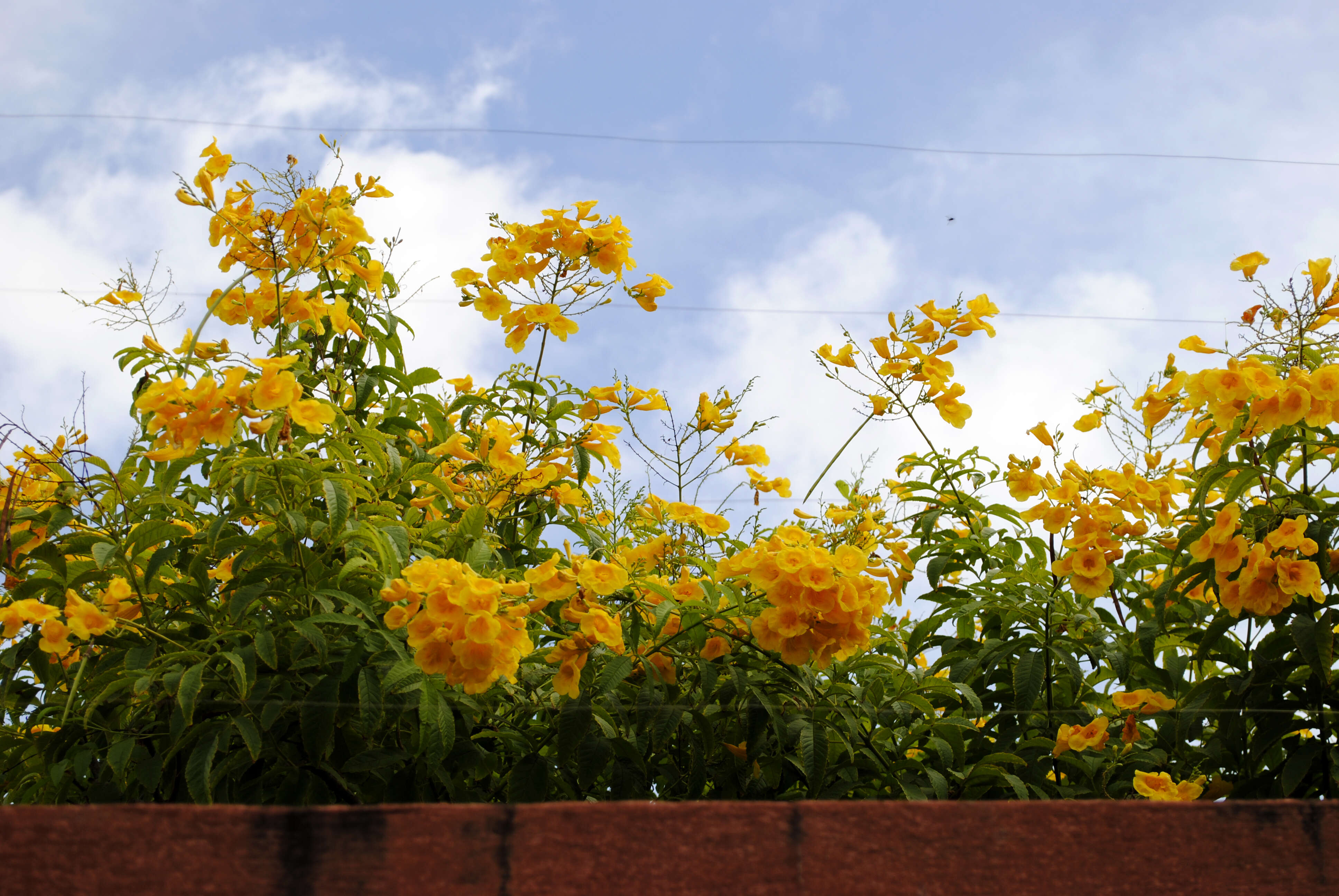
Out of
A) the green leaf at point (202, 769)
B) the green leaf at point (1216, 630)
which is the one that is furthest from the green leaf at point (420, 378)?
the green leaf at point (1216, 630)

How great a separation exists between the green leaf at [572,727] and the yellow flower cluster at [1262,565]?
1.16m

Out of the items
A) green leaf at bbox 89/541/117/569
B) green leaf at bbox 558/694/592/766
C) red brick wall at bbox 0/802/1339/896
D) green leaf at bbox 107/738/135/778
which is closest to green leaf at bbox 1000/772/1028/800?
red brick wall at bbox 0/802/1339/896

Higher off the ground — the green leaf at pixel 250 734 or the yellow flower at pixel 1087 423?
the yellow flower at pixel 1087 423

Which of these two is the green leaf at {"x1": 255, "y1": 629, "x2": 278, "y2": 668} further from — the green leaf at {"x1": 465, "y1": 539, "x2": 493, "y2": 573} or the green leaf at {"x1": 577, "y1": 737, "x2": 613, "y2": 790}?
the green leaf at {"x1": 577, "y1": 737, "x2": 613, "y2": 790}

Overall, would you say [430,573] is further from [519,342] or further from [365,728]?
[519,342]

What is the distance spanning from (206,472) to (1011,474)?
1.87 metres

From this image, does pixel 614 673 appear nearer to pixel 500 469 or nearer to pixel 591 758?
pixel 591 758

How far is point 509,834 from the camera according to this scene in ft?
3.36

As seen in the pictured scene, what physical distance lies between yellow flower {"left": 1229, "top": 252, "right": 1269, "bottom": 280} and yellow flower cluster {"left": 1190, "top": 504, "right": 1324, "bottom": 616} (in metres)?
0.66

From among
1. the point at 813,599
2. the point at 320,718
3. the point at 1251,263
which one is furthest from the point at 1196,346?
the point at 320,718

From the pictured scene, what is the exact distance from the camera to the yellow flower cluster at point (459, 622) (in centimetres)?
148

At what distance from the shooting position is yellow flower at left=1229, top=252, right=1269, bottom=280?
7.14 feet

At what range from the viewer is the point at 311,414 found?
1.71m

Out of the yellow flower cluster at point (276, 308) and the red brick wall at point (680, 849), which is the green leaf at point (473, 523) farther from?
the red brick wall at point (680, 849)
